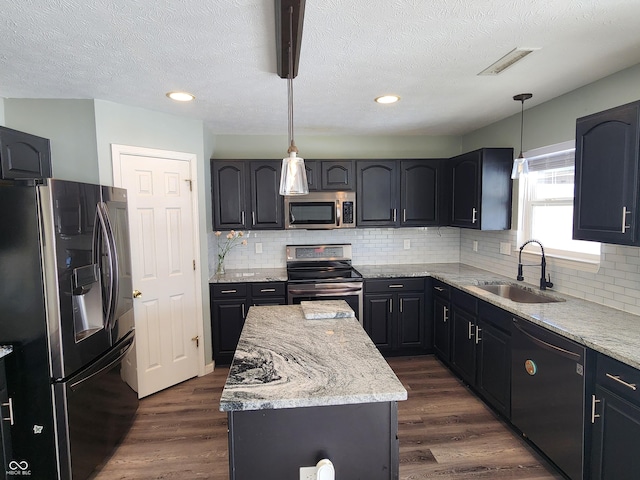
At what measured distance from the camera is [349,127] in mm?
3633

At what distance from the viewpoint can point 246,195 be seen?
12.1ft

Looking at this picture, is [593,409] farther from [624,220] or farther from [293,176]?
[293,176]

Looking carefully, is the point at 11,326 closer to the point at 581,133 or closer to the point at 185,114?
the point at 185,114

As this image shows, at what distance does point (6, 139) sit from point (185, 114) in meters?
1.24

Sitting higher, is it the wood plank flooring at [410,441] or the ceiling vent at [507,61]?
the ceiling vent at [507,61]

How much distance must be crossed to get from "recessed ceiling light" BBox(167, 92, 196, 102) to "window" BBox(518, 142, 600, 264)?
276cm

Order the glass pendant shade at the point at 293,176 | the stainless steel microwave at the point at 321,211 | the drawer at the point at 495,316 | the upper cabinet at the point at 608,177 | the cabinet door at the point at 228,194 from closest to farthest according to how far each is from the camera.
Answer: the glass pendant shade at the point at 293,176 < the upper cabinet at the point at 608,177 < the drawer at the point at 495,316 < the cabinet door at the point at 228,194 < the stainless steel microwave at the point at 321,211

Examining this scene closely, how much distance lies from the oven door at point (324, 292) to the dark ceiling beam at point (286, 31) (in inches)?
82.3

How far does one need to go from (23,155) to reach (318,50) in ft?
6.64

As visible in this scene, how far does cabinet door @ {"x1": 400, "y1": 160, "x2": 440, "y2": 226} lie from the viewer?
12.8 feet

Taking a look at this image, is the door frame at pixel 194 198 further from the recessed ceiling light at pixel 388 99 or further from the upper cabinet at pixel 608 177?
the upper cabinet at pixel 608 177

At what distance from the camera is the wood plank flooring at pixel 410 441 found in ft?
6.89

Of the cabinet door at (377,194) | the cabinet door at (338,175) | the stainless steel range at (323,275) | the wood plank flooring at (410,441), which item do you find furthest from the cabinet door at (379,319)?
the cabinet door at (338,175)

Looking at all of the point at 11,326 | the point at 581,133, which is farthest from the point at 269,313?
the point at 581,133
